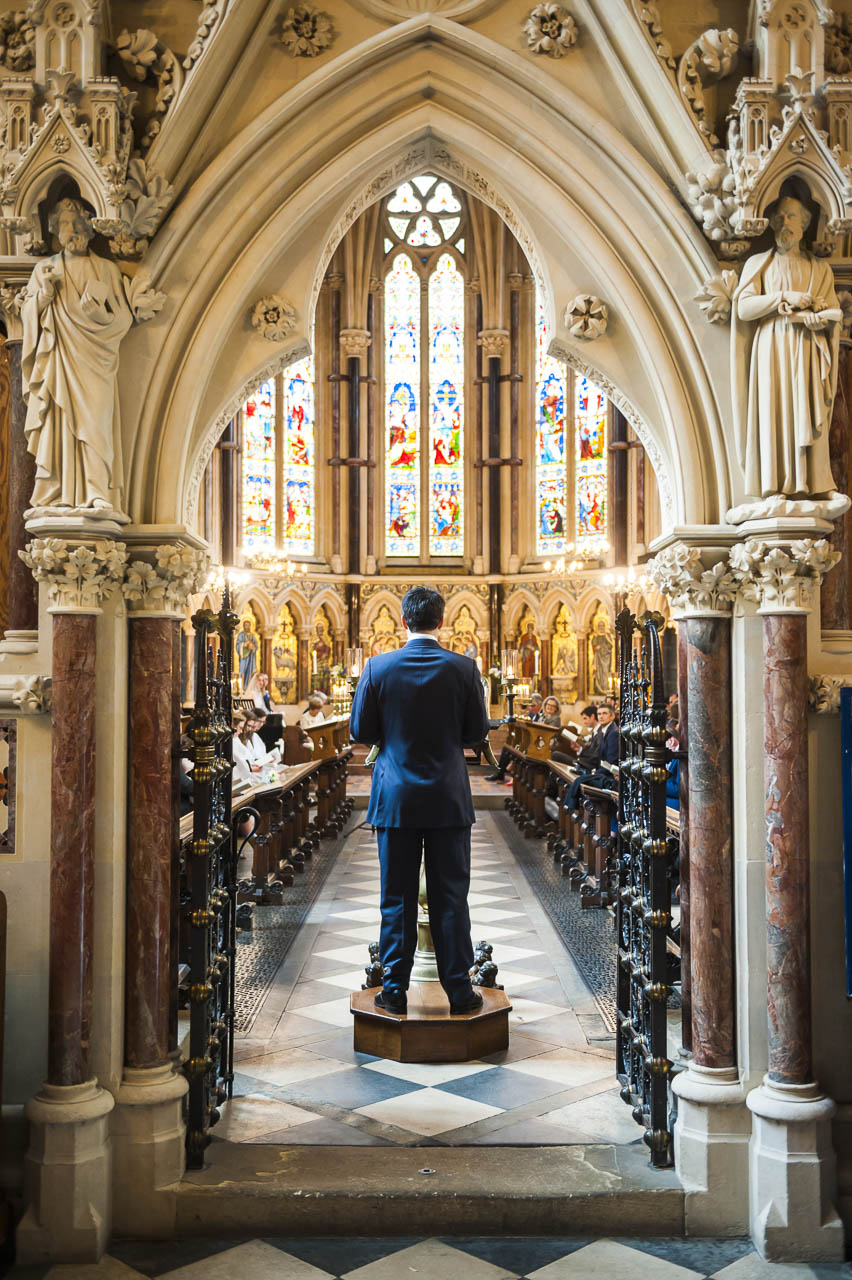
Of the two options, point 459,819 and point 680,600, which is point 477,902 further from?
point 680,600

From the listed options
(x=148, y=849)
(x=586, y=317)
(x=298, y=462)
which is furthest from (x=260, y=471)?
(x=148, y=849)

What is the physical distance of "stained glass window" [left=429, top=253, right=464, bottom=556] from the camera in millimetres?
20734

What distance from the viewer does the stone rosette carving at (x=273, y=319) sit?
155 inches

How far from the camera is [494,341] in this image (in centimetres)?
2027

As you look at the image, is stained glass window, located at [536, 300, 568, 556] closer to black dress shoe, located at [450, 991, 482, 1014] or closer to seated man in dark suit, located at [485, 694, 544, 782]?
seated man in dark suit, located at [485, 694, 544, 782]

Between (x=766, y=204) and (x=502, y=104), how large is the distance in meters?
0.98

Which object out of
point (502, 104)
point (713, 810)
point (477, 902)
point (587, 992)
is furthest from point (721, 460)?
point (477, 902)

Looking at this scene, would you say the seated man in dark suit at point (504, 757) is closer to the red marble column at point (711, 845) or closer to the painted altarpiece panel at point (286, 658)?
the painted altarpiece panel at point (286, 658)

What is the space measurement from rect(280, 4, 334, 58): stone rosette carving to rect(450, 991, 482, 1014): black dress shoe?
3478 mm

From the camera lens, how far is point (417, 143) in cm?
405

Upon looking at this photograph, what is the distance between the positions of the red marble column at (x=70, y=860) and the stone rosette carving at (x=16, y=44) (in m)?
1.78

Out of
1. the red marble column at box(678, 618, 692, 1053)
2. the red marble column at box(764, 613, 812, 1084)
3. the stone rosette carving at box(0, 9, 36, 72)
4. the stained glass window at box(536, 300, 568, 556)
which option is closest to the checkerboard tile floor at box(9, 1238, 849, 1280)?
the red marble column at box(764, 613, 812, 1084)

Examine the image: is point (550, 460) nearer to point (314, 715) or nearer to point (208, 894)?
point (314, 715)

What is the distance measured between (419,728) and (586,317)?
1.59 metres
